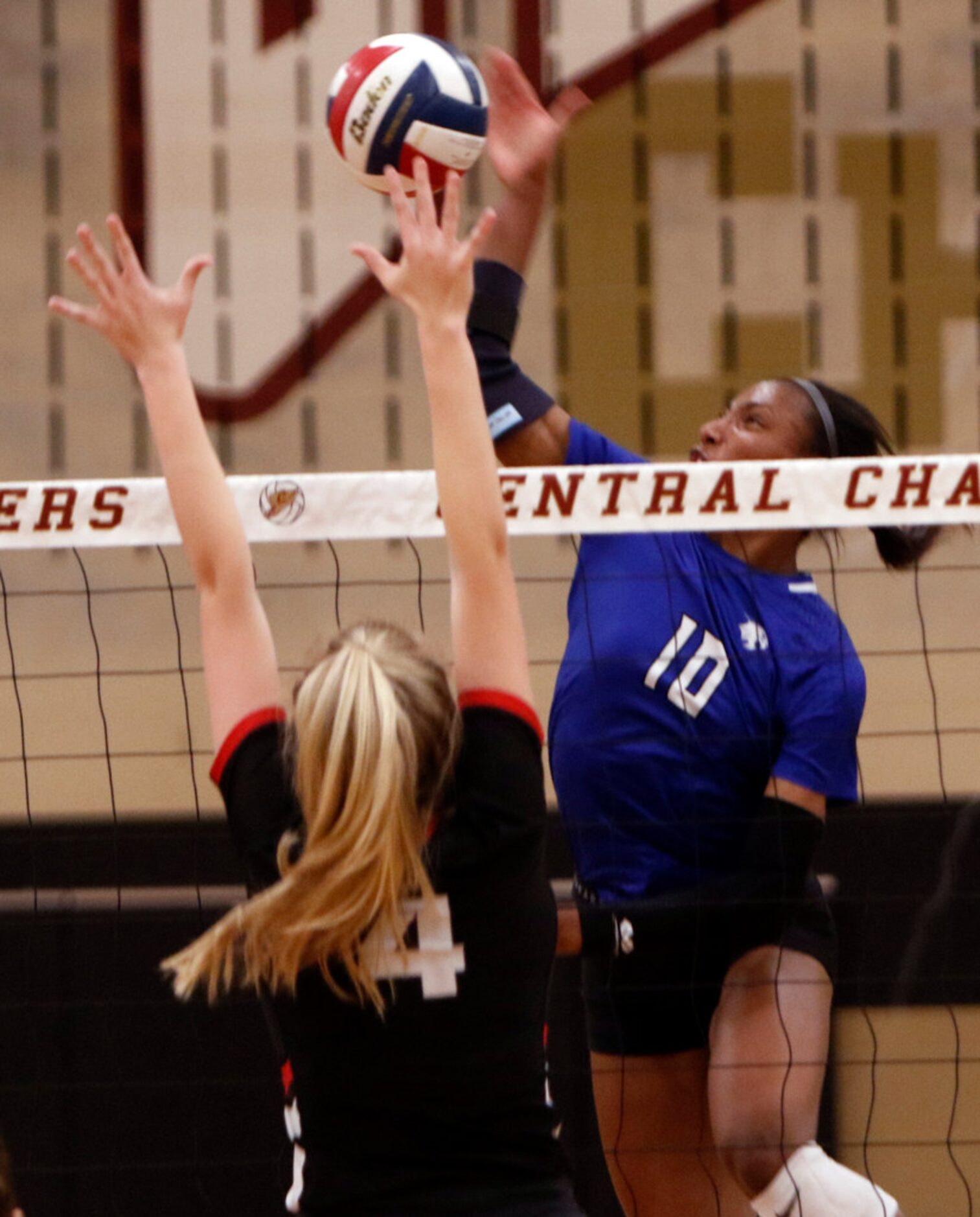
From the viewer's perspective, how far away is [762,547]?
9.71 ft

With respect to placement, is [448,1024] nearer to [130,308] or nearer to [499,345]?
[130,308]

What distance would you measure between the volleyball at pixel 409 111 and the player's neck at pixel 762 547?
2.78ft

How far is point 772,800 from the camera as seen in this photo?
2.75 metres

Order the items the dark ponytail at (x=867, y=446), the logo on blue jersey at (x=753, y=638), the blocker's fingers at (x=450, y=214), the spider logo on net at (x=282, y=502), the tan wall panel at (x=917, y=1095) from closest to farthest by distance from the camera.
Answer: the blocker's fingers at (x=450, y=214) < the spider logo on net at (x=282, y=502) < the logo on blue jersey at (x=753, y=638) < the dark ponytail at (x=867, y=446) < the tan wall panel at (x=917, y=1095)

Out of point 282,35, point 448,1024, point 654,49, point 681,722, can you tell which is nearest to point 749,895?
point 681,722

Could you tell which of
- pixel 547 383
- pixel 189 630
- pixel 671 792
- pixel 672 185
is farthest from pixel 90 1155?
pixel 672 185

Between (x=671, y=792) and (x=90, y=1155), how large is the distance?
8.14ft

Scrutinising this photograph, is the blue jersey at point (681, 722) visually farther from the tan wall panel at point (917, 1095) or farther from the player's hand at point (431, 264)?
the tan wall panel at point (917, 1095)

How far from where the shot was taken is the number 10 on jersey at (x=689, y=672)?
2.77 metres

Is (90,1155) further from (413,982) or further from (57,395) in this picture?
(413,982)

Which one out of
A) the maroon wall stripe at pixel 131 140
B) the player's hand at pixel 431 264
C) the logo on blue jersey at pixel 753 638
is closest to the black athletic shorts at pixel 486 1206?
the player's hand at pixel 431 264

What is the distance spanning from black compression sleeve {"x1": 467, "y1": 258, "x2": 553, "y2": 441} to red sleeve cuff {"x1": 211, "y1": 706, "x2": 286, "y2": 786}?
1.18 meters

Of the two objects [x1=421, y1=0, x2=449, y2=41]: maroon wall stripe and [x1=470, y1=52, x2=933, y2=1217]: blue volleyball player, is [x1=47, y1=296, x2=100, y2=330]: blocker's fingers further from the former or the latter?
[x1=421, y1=0, x2=449, y2=41]: maroon wall stripe

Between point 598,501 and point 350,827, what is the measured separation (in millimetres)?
1287
